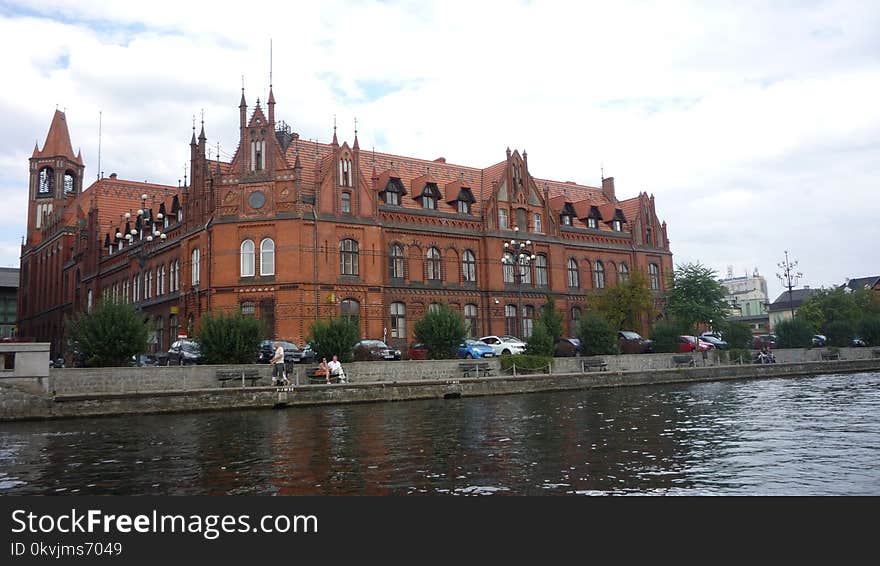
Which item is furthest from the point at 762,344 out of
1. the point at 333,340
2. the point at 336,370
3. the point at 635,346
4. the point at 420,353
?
the point at 336,370

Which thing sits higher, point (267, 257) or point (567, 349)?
point (267, 257)

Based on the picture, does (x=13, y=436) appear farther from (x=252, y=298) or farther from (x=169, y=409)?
(x=252, y=298)

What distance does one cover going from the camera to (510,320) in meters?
56.3

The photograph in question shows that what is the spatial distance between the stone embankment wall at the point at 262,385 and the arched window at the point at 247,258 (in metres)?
16.7

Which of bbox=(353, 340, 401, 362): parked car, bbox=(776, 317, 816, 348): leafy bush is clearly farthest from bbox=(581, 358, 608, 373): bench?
bbox=(776, 317, 816, 348): leafy bush

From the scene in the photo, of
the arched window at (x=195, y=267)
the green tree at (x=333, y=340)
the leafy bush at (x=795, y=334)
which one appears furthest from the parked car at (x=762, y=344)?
the arched window at (x=195, y=267)

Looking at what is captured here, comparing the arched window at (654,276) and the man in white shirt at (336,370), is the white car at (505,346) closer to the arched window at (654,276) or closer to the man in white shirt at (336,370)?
the man in white shirt at (336,370)

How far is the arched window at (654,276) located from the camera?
6775 cm

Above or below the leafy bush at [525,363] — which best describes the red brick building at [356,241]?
above

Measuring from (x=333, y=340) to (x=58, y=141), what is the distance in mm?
72038

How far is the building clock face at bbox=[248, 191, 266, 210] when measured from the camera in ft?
153

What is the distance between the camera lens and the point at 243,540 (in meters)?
6.95

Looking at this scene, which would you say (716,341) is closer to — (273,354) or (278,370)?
(273,354)

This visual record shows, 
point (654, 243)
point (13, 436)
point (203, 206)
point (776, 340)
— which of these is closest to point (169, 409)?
point (13, 436)
